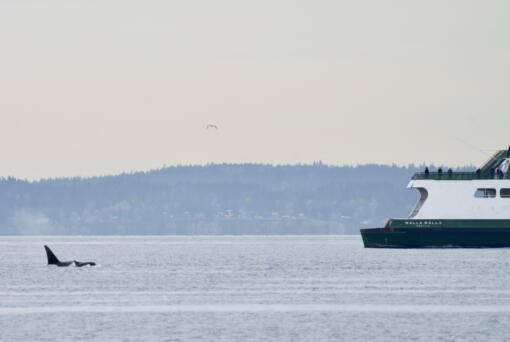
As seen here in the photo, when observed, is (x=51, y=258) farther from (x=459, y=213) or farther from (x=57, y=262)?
(x=459, y=213)

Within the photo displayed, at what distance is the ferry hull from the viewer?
7738 centimetres

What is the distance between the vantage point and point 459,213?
78.4 meters

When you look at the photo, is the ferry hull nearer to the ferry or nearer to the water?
the ferry

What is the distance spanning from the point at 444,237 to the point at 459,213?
7.18 ft

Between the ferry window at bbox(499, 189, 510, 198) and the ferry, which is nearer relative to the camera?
the ferry

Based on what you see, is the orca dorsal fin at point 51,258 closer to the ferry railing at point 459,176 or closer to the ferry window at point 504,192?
the ferry railing at point 459,176

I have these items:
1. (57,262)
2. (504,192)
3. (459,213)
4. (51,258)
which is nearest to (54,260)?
(51,258)

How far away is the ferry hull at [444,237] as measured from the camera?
77375 millimetres

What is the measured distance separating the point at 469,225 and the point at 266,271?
17.4m

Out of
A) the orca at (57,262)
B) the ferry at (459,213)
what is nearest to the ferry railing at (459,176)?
the ferry at (459,213)

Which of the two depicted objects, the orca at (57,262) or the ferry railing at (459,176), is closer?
the orca at (57,262)

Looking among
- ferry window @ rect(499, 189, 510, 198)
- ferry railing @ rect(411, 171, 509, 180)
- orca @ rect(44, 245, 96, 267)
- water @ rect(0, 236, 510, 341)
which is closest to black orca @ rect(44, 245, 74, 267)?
orca @ rect(44, 245, 96, 267)

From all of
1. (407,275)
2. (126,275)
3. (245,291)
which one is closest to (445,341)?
(245,291)

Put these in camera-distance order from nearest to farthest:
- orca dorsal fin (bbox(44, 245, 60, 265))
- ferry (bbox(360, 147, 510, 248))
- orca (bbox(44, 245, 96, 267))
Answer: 1. orca (bbox(44, 245, 96, 267))
2. orca dorsal fin (bbox(44, 245, 60, 265))
3. ferry (bbox(360, 147, 510, 248))
